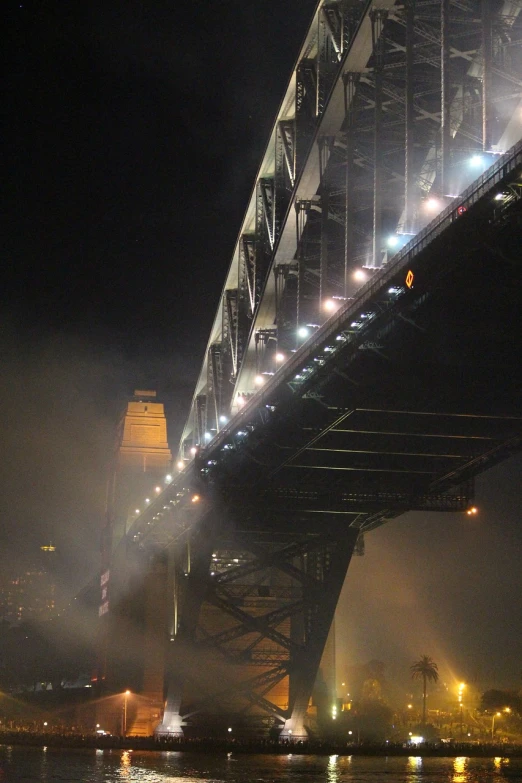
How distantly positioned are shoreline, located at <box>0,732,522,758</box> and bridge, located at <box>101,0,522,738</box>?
1.22 m

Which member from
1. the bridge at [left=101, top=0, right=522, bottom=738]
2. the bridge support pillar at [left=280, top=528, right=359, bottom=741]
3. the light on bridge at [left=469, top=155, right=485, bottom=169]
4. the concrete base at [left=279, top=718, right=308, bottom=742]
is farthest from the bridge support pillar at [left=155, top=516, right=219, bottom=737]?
the light on bridge at [left=469, top=155, right=485, bottom=169]

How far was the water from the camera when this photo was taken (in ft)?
157

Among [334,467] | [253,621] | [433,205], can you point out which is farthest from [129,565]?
[433,205]

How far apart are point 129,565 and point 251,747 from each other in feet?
76.3

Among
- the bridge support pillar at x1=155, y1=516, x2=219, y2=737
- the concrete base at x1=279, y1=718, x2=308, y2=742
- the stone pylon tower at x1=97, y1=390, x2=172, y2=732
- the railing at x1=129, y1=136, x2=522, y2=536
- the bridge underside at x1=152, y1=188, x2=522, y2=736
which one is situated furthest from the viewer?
the stone pylon tower at x1=97, y1=390, x2=172, y2=732

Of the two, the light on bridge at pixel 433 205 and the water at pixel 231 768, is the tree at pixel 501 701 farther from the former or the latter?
the light on bridge at pixel 433 205

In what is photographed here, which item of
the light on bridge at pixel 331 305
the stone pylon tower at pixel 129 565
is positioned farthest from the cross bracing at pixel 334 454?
the stone pylon tower at pixel 129 565

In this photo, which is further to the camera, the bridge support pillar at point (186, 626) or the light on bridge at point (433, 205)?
the bridge support pillar at point (186, 626)

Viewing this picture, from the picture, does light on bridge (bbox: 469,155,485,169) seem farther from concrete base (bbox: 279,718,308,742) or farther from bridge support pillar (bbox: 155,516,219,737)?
concrete base (bbox: 279,718,308,742)

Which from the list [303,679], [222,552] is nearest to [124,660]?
[222,552]

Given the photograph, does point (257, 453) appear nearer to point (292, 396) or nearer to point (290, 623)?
point (292, 396)

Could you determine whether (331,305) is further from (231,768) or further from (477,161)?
(231,768)

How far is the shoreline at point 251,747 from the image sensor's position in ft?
213

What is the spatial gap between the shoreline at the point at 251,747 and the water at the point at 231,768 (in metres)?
0.70
